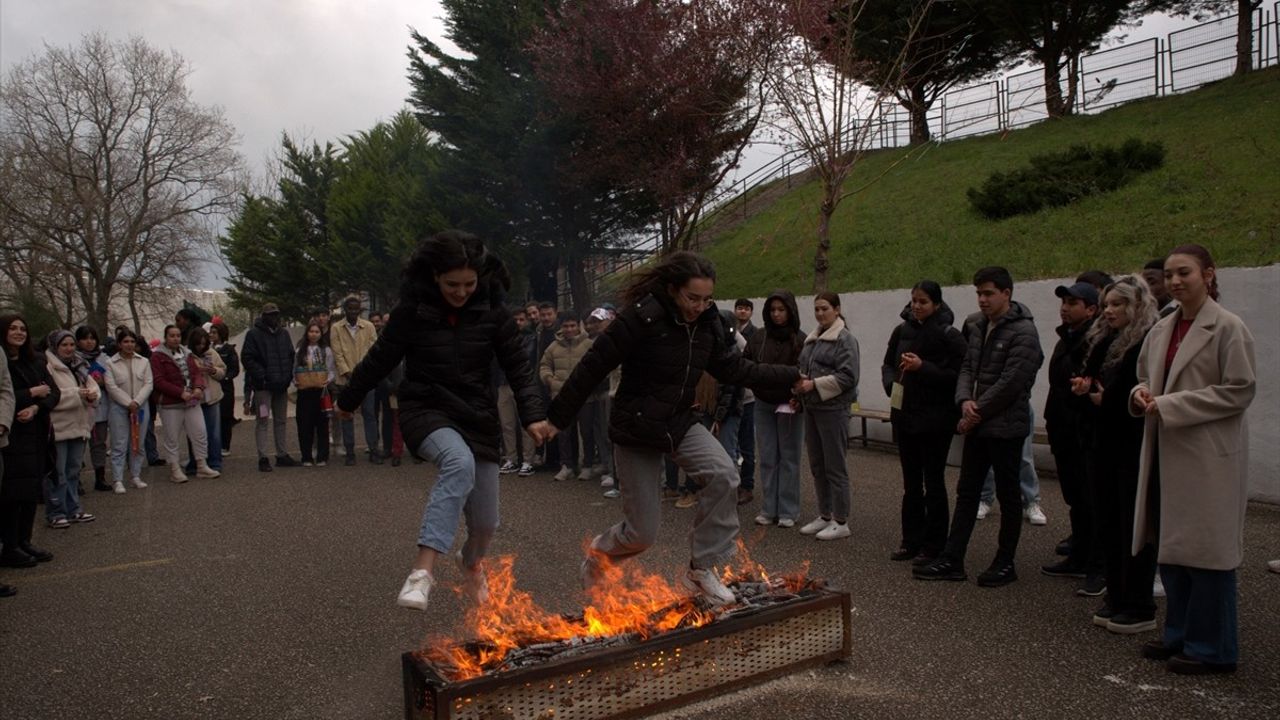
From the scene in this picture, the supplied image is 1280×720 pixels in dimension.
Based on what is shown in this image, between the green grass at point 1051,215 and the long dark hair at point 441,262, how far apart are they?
1159 centimetres

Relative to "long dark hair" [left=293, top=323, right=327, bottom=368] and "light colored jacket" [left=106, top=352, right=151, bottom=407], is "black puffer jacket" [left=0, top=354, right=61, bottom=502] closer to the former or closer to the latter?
"light colored jacket" [left=106, top=352, right=151, bottom=407]

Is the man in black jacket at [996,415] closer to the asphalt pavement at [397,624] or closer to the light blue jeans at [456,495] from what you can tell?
the asphalt pavement at [397,624]

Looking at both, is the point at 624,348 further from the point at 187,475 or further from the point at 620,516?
the point at 187,475

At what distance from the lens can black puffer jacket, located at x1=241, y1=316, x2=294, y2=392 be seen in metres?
13.2

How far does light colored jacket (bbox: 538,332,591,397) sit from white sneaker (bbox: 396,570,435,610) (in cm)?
685

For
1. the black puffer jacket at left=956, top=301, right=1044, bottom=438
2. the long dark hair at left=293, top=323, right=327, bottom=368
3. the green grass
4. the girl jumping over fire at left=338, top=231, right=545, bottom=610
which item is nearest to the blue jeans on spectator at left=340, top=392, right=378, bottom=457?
the long dark hair at left=293, top=323, right=327, bottom=368

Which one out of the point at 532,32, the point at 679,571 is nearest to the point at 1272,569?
the point at 679,571

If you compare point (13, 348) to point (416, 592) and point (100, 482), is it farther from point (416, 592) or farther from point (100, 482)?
point (416, 592)

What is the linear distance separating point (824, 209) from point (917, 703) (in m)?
11.9

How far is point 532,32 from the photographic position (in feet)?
70.8

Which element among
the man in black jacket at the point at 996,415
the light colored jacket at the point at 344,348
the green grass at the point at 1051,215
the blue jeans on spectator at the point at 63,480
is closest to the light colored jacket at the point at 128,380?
the blue jeans on spectator at the point at 63,480

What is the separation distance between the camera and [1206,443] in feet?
15.5

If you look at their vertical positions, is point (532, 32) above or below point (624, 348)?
above

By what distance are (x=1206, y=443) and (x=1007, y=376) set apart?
1.66m
